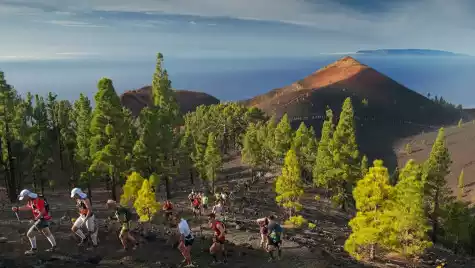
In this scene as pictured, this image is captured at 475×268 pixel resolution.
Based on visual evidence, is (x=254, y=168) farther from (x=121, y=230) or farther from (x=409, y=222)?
(x=121, y=230)

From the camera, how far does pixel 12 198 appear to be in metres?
38.1

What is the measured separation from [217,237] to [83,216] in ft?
18.2

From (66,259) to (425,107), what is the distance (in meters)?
210

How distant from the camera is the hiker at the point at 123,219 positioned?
49.7ft

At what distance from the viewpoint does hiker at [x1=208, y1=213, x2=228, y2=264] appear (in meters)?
16.0

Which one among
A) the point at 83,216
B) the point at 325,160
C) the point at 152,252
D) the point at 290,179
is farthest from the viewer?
the point at 325,160

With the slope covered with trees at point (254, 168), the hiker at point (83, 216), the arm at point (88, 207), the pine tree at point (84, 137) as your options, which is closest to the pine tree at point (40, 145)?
the slope covered with trees at point (254, 168)

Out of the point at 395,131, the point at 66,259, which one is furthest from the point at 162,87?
the point at 395,131

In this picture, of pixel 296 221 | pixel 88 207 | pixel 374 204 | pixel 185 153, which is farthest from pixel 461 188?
pixel 88 207

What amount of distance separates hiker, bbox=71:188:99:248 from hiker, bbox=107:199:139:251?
0.82m

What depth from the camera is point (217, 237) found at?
1631 cm

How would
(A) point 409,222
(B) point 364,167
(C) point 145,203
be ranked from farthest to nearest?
(B) point 364,167 < (C) point 145,203 < (A) point 409,222

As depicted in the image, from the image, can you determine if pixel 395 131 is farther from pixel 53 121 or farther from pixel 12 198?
pixel 12 198

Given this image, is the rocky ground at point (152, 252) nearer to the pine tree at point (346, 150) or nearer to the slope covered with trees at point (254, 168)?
the slope covered with trees at point (254, 168)
